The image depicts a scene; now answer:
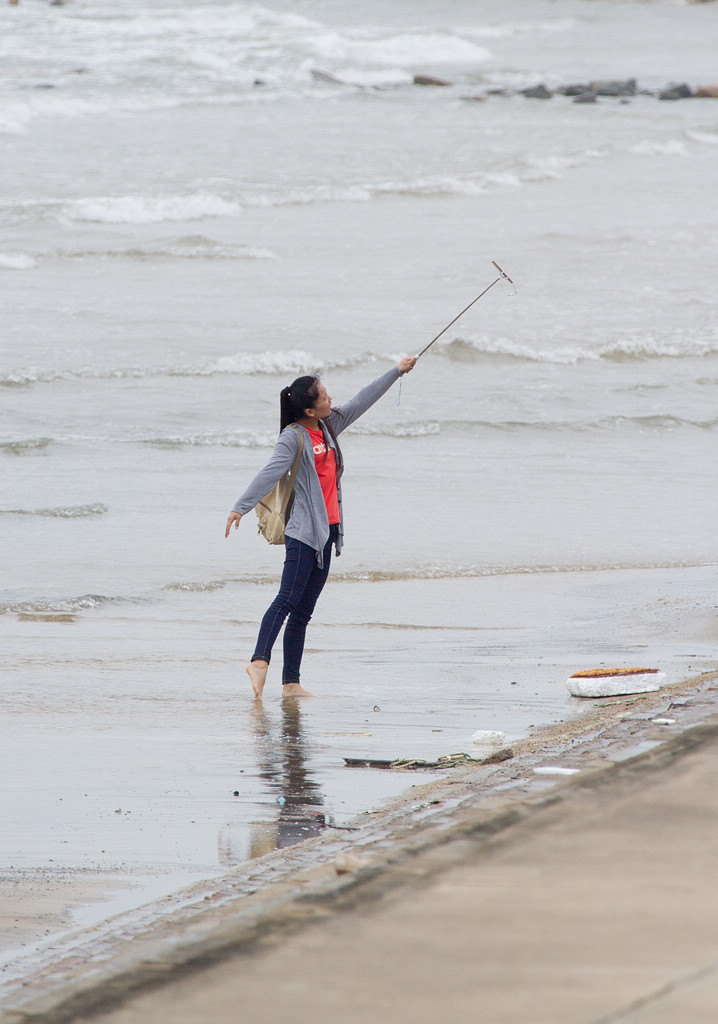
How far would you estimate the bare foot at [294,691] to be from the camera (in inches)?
262

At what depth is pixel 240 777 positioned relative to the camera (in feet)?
17.4

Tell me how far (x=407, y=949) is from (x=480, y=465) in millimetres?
10193

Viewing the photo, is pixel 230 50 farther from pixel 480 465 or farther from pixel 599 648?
pixel 599 648

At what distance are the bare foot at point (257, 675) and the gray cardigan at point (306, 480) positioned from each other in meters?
0.59

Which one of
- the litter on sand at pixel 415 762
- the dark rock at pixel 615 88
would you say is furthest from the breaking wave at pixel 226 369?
the dark rock at pixel 615 88

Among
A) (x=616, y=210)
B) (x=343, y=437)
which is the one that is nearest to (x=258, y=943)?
(x=343, y=437)

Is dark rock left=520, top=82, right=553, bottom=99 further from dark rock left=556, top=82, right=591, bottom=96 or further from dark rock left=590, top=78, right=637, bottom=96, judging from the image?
dark rock left=590, top=78, right=637, bottom=96

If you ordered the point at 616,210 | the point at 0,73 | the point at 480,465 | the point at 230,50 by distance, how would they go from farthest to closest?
the point at 230,50, the point at 0,73, the point at 616,210, the point at 480,465

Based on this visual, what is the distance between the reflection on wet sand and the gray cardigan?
83 centimetres

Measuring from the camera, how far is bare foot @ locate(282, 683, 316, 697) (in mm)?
6664

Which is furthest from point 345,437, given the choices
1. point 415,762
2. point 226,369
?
point 415,762

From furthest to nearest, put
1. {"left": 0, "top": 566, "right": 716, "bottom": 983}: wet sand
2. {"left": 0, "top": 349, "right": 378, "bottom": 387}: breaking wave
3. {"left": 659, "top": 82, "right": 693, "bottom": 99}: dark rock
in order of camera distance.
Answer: {"left": 659, "top": 82, "right": 693, "bottom": 99}: dark rock
{"left": 0, "top": 349, "right": 378, "bottom": 387}: breaking wave
{"left": 0, "top": 566, "right": 716, "bottom": 983}: wet sand

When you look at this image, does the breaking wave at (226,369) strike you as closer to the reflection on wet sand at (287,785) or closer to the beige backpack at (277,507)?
the beige backpack at (277,507)

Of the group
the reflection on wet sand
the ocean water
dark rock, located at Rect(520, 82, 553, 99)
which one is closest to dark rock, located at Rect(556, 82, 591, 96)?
dark rock, located at Rect(520, 82, 553, 99)
